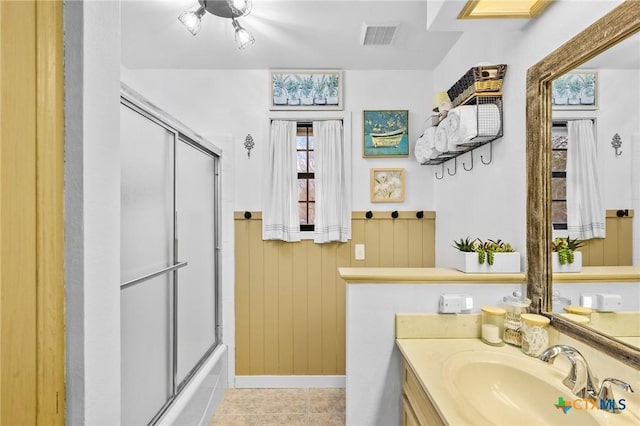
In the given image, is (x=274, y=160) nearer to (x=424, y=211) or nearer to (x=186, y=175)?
(x=186, y=175)

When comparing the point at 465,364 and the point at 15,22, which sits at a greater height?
the point at 15,22

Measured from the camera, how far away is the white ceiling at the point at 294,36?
1.81 metres

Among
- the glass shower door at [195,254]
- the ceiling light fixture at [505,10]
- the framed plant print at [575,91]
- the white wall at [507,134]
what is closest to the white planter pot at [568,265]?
the white wall at [507,134]

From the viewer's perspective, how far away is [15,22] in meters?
0.56

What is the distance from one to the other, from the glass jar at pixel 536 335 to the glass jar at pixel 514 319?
0.23ft

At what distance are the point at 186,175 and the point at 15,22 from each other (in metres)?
1.38

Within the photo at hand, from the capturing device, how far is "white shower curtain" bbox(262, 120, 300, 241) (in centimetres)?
252

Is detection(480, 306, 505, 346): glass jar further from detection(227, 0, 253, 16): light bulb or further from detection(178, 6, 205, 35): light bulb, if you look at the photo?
detection(178, 6, 205, 35): light bulb

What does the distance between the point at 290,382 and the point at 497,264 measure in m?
1.83

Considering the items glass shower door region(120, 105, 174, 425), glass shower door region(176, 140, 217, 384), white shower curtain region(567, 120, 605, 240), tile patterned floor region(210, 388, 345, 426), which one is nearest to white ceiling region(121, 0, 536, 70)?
white shower curtain region(567, 120, 605, 240)

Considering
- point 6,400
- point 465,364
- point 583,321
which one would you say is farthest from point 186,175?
point 583,321

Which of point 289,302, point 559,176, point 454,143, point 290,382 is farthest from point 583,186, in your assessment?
point 290,382

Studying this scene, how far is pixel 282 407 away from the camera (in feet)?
7.44

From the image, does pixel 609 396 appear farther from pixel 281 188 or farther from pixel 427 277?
pixel 281 188
